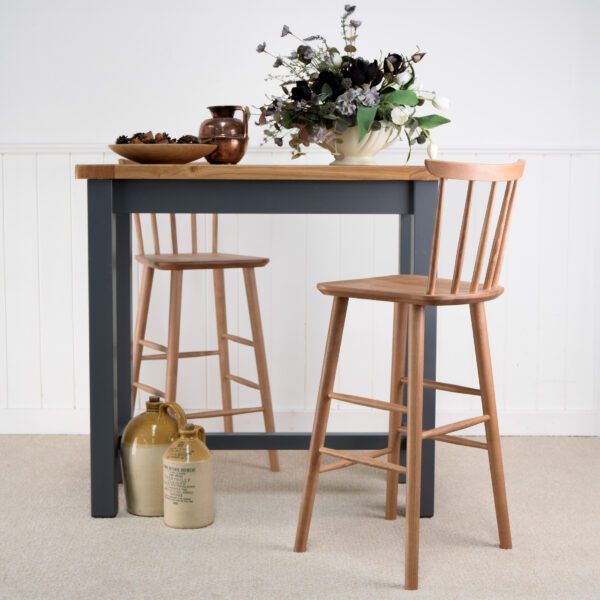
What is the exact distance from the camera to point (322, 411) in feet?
7.07

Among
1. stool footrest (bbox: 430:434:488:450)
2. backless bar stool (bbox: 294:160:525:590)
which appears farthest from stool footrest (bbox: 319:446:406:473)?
stool footrest (bbox: 430:434:488:450)

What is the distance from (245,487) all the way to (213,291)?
0.86 m

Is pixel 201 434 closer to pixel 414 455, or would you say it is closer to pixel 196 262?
pixel 196 262

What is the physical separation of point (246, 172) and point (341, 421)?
137cm

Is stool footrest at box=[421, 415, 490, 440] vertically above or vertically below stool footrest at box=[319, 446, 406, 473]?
above

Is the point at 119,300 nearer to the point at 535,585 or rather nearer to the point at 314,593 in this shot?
the point at 314,593

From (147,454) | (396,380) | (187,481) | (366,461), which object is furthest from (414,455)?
(147,454)

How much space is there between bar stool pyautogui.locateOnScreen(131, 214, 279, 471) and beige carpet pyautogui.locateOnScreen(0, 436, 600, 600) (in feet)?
0.72

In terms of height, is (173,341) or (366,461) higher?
(173,341)

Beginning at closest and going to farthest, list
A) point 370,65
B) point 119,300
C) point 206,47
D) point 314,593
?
point 314,593
point 370,65
point 119,300
point 206,47

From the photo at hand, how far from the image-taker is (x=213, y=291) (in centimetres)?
332

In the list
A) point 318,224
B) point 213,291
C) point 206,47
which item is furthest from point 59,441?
point 206,47

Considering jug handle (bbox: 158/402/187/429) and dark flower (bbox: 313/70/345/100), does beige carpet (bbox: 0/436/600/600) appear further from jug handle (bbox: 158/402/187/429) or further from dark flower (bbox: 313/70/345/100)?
dark flower (bbox: 313/70/345/100)

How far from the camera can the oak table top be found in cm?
230
